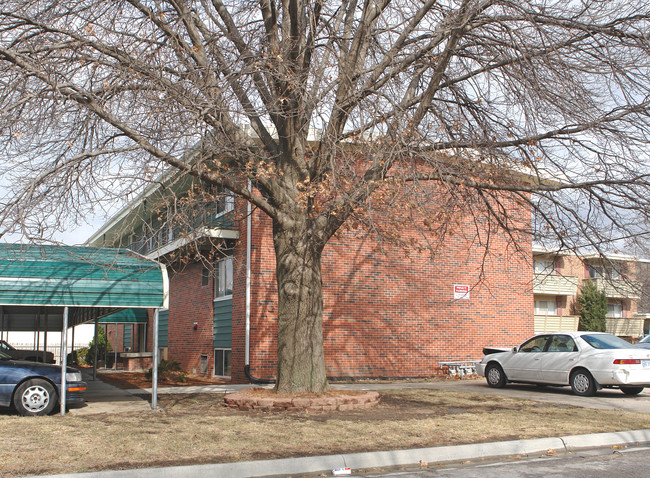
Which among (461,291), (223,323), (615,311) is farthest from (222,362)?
(615,311)

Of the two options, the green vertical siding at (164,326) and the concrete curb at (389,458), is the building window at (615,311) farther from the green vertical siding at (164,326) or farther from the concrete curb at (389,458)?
the concrete curb at (389,458)

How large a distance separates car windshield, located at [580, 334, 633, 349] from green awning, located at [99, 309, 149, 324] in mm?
19163

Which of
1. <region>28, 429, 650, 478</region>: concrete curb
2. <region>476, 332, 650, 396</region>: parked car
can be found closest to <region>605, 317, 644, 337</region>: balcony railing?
<region>476, 332, 650, 396</region>: parked car

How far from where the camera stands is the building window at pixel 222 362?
21.1 metres

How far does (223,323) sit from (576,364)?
34.9 ft

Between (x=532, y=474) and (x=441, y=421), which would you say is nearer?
(x=532, y=474)

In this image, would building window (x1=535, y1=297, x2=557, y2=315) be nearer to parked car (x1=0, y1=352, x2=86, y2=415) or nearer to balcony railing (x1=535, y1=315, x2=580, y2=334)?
balcony railing (x1=535, y1=315, x2=580, y2=334)

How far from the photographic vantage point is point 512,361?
57.3 ft

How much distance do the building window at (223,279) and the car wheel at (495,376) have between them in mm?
8120

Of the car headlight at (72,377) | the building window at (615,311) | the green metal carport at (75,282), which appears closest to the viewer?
the green metal carport at (75,282)

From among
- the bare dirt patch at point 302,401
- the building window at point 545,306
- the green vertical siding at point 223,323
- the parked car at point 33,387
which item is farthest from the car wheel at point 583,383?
the building window at point 545,306

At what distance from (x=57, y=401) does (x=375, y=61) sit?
31.2ft

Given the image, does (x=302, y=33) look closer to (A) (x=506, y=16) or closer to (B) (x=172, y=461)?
(A) (x=506, y=16)

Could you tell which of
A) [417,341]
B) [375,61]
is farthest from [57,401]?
[417,341]
